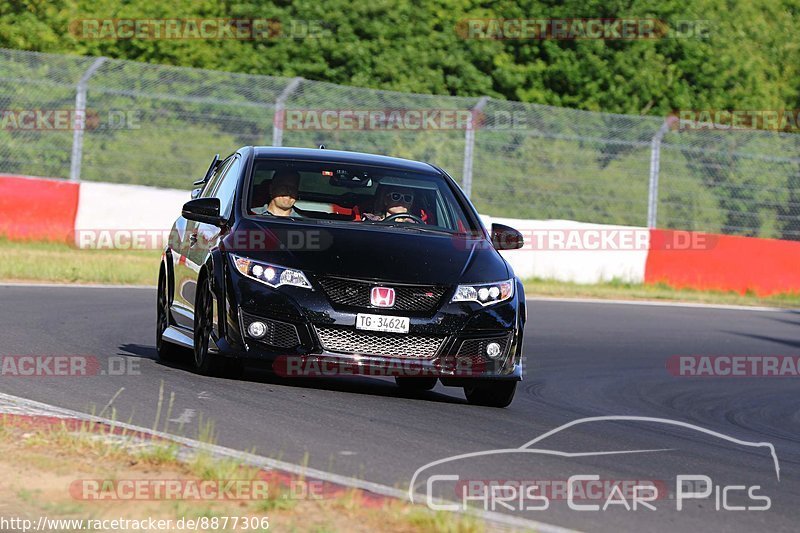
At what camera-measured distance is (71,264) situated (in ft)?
69.7

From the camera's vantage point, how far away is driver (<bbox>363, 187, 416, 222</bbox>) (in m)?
10.7

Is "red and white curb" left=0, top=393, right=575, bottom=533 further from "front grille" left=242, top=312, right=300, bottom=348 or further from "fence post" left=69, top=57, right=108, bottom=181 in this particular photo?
"fence post" left=69, top=57, right=108, bottom=181

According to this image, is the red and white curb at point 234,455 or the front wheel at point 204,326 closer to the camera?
the red and white curb at point 234,455

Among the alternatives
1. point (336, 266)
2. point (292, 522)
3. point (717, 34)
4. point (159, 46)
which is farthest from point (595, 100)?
point (292, 522)

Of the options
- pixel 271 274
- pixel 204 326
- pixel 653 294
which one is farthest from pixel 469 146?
pixel 271 274

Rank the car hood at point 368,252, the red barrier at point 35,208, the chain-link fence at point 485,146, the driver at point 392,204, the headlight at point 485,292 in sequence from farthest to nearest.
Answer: the chain-link fence at point 485,146 → the red barrier at point 35,208 → the driver at point 392,204 → the headlight at point 485,292 → the car hood at point 368,252

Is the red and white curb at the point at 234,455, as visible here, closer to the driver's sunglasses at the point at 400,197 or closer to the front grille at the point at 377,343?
the front grille at the point at 377,343

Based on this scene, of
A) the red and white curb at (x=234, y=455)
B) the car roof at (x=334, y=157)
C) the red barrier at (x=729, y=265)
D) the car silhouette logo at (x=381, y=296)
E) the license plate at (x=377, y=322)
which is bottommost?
the red barrier at (x=729, y=265)

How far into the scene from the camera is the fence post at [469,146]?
1016 inches

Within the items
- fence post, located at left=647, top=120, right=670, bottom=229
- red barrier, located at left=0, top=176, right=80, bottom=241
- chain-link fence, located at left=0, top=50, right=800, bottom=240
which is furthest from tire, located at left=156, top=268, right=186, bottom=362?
fence post, located at left=647, top=120, right=670, bottom=229

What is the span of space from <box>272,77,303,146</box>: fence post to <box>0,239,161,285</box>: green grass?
2.68 metres

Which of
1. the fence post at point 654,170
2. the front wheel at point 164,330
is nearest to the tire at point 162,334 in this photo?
the front wheel at point 164,330

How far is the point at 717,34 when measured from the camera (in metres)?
46.7

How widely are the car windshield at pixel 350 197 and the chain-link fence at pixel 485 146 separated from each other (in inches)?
566
